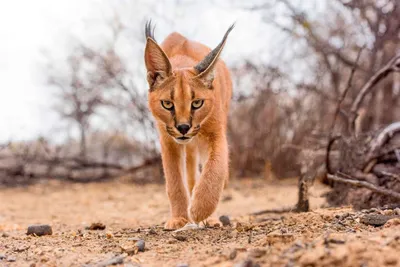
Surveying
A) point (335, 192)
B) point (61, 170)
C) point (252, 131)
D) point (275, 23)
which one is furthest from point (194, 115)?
point (61, 170)

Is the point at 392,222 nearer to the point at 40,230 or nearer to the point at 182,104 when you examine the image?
the point at 182,104

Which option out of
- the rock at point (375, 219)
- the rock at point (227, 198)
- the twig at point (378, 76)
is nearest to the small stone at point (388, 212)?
the rock at point (375, 219)

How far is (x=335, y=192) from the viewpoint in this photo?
240 inches

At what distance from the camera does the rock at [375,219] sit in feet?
12.7

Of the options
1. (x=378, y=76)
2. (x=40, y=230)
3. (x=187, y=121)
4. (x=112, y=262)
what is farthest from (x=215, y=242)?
(x=378, y=76)

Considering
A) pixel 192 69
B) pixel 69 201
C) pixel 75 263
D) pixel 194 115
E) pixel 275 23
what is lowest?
pixel 69 201

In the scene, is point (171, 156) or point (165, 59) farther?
point (171, 156)

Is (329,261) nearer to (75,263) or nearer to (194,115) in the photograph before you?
(75,263)

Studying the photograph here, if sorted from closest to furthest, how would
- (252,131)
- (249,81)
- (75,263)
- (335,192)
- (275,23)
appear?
(75,263), (335,192), (275,23), (249,81), (252,131)

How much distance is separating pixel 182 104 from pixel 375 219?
62.5 inches

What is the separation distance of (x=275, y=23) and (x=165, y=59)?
4.48m

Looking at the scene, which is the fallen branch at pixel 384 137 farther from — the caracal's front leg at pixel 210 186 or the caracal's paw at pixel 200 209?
Answer: the caracal's paw at pixel 200 209

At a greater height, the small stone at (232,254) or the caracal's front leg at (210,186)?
the caracal's front leg at (210,186)

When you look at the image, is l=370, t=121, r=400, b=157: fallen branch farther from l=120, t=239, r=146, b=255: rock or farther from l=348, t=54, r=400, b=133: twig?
l=120, t=239, r=146, b=255: rock
